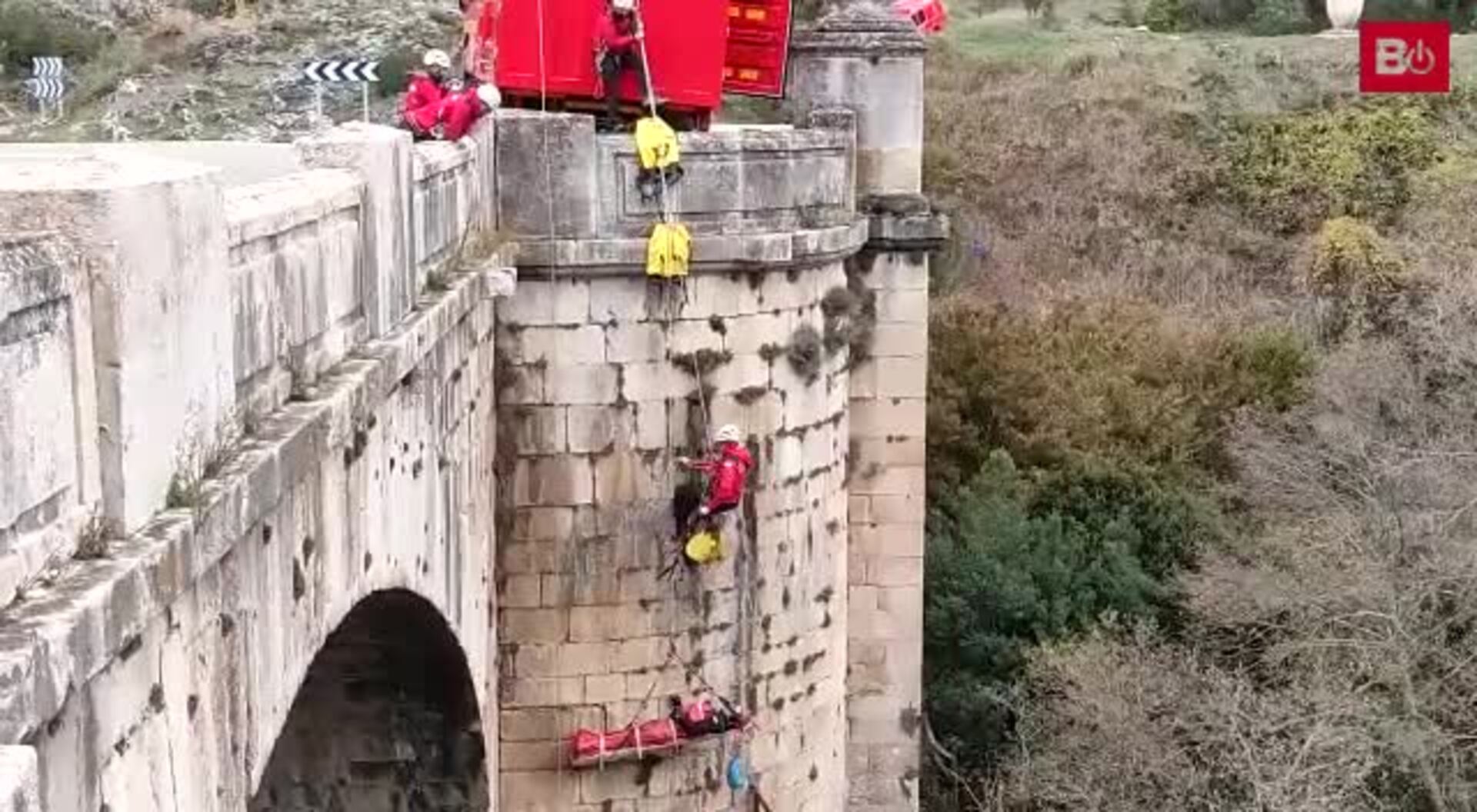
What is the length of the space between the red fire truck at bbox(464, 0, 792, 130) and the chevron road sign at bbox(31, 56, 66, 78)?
17.8 m

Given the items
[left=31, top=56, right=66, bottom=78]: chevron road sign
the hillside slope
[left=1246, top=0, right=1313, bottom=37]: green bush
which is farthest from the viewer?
[left=1246, top=0, right=1313, bottom=37]: green bush

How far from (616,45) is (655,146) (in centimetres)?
101

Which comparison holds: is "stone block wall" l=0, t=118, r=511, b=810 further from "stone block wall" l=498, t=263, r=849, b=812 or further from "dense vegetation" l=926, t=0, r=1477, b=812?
"dense vegetation" l=926, t=0, r=1477, b=812

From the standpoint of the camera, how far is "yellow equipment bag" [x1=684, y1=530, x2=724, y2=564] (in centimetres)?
1126

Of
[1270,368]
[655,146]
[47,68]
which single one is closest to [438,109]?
[655,146]

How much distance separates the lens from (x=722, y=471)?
434 inches

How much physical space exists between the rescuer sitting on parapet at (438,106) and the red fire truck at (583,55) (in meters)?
1.60

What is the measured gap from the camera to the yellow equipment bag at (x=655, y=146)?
1078 cm

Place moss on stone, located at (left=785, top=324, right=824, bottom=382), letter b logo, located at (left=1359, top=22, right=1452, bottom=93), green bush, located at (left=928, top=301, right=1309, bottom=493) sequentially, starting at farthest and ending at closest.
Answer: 1. letter b logo, located at (left=1359, top=22, right=1452, bottom=93)
2. green bush, located at (left=928, top=301, right=1309, bottom=493)
3. moss on stone, located at (left=785, top=324, right=824, bottom=382)

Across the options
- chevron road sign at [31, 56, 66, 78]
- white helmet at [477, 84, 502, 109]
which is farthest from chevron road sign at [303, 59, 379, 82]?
chevron road sign at [31, 56, 66, 78]

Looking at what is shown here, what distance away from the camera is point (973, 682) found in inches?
770

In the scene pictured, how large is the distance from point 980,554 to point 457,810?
9962 mm

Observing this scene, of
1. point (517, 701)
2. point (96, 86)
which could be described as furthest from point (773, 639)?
point (96, 86)

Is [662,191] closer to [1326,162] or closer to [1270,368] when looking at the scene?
[1270,368]
